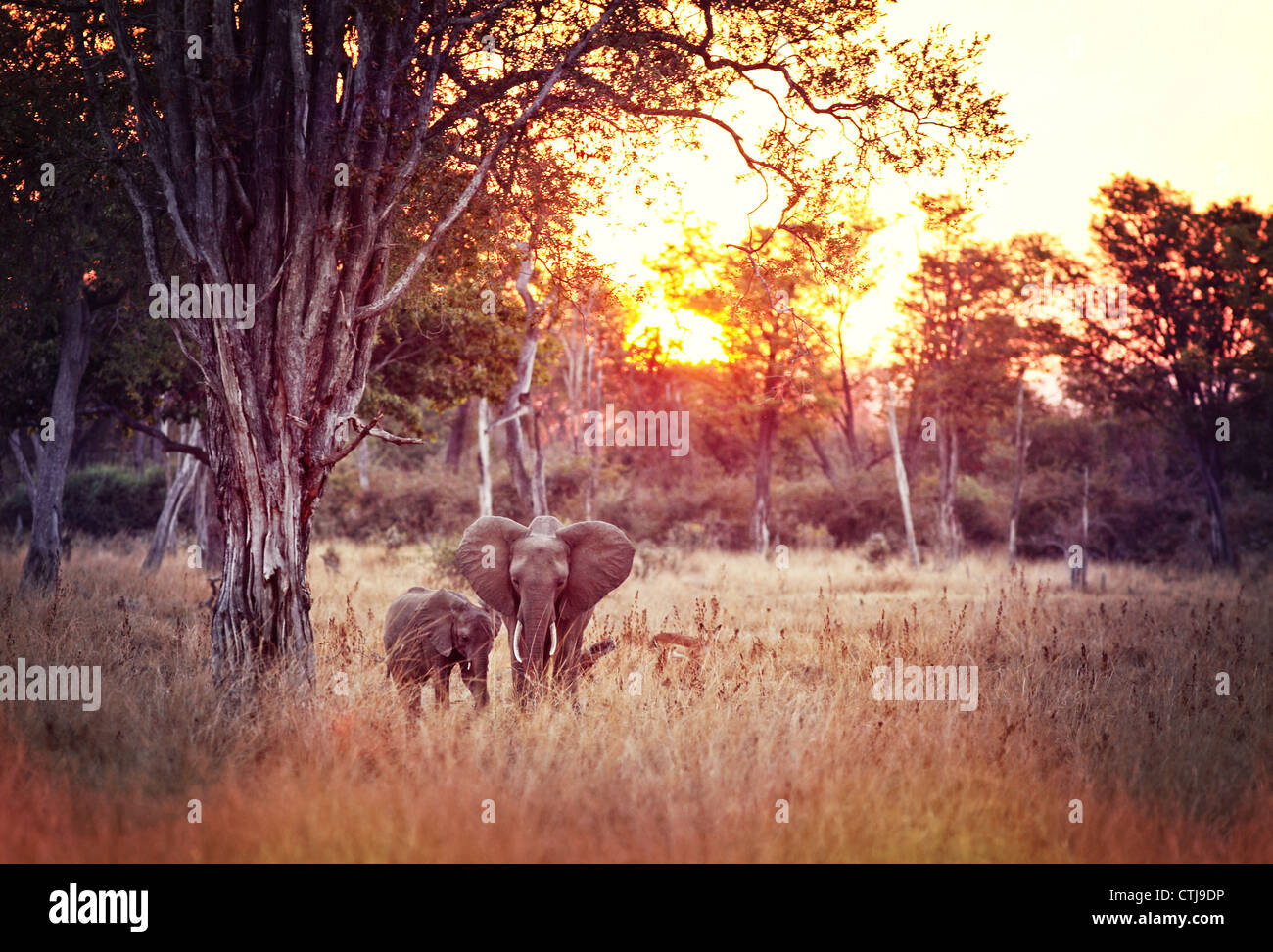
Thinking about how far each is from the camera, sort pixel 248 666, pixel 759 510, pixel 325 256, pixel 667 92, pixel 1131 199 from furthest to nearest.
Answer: pixel 759 510 → pixel 1131 199 → pixel 667 92 → pixel 325 256 → pixel 248 666

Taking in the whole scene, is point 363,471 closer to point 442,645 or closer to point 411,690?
point 442,645

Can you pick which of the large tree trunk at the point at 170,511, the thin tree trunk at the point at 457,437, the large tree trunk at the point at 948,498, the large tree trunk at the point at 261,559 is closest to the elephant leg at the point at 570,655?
the large tree trunk at the point at 261,559

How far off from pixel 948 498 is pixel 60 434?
2441cm

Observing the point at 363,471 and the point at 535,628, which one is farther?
the point at 363,471

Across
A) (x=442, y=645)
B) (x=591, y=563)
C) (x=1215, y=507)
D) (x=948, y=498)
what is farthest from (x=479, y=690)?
(x=1215, y=507)

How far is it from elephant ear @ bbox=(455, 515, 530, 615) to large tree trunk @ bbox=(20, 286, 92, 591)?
31.9ft

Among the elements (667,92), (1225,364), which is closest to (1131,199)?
(1225,364)

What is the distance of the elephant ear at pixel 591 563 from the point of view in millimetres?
9656

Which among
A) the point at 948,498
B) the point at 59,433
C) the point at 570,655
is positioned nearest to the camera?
the point at 570,655

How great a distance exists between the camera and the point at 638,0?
30.7 feet

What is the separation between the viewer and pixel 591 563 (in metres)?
9.69

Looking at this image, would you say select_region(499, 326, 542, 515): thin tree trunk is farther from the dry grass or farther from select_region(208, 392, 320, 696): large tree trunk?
select_region(208, 392, 320, 696): large tree trunk
